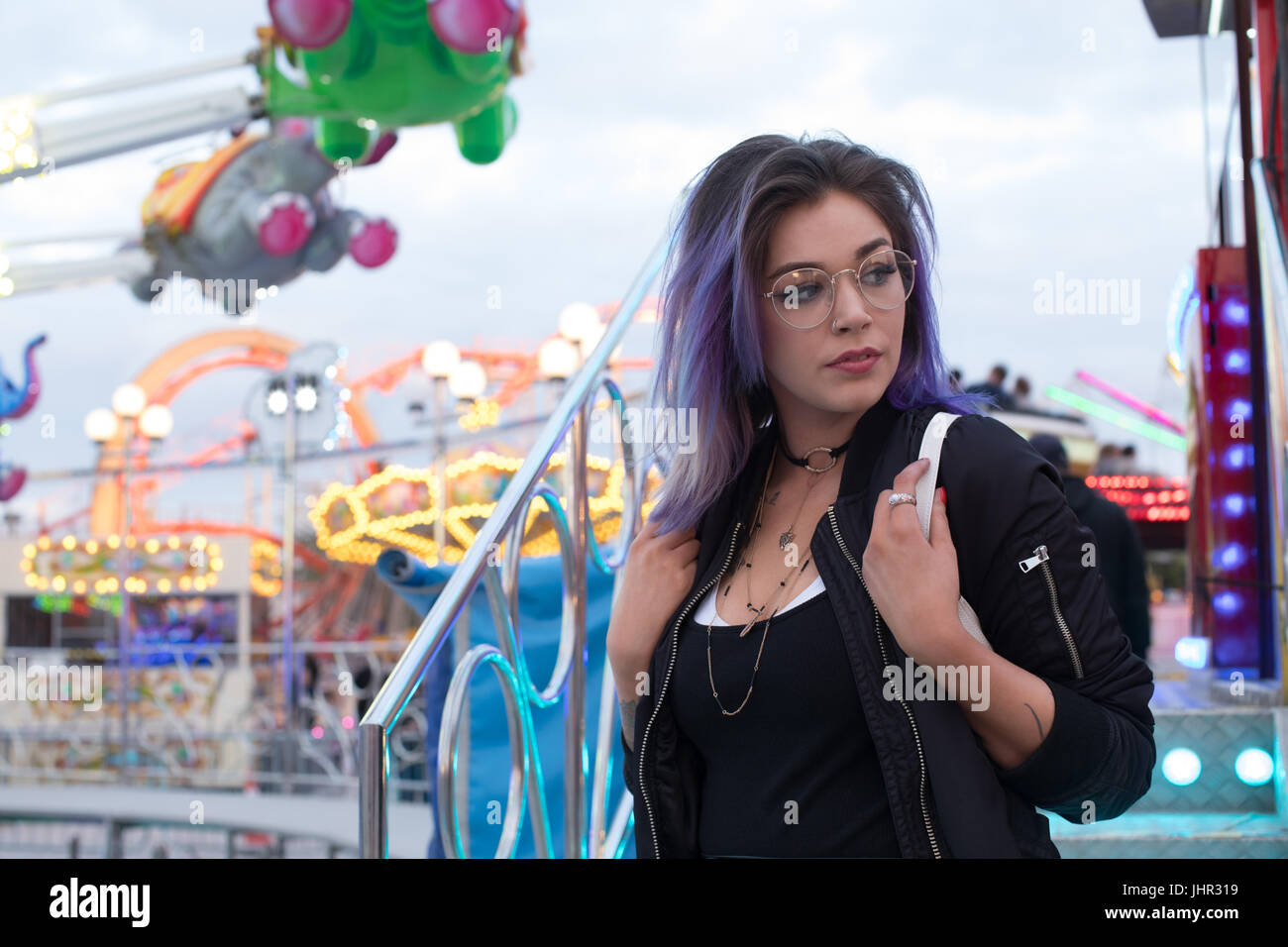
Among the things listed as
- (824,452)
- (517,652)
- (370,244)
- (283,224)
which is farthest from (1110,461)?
(824,452)

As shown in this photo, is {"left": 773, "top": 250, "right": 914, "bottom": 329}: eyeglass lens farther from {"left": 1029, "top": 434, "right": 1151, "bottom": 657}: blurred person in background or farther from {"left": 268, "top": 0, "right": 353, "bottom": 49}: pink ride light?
{"left": 268, "top": 0, "right": 353, "bottom": 49}: pink ride light

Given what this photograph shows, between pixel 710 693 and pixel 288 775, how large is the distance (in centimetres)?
791

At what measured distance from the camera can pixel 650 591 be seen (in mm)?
1358

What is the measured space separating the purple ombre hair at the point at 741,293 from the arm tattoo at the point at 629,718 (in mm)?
207

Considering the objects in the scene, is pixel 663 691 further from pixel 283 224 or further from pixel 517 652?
pixel 283 224

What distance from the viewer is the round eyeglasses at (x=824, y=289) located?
4.06 ft

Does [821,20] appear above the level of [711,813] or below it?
above

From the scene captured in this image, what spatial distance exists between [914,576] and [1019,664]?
0.15 metres

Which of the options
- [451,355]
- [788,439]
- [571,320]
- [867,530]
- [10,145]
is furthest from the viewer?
[451,355]

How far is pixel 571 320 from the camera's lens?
8.05 meters

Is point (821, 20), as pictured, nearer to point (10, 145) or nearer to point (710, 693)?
point (10, 145)

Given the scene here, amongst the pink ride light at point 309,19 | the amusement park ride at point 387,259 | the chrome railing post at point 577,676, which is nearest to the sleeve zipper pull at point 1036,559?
the amusement park ride at point 387,259

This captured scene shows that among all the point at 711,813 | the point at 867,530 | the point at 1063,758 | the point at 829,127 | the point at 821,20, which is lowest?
the point at 711,813
